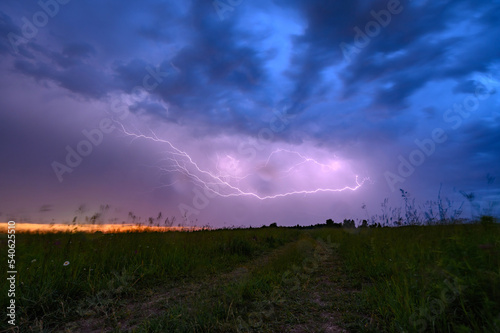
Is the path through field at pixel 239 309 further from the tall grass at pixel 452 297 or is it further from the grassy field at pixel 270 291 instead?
the tall grass at pixel 452 297

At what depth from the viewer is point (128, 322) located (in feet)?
9.98

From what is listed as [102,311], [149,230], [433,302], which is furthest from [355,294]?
[149,230]

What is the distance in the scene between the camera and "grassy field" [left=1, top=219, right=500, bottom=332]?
7.98 feet

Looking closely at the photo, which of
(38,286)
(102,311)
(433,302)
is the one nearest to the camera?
(433,302)

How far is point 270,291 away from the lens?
3.85 m

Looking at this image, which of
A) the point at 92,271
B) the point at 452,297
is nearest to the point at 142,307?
the point at 92,271

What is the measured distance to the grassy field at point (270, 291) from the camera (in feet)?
7.98

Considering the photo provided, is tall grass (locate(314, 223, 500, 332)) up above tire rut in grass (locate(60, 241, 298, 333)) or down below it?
above

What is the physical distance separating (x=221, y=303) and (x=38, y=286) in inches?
107

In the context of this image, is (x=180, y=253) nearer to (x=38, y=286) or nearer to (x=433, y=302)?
(x=38, y=286)

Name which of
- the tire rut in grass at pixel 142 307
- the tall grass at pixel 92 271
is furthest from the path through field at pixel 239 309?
the tall grass at pixel 92 271

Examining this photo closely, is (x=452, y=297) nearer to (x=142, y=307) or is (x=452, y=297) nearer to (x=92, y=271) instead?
(x=142, y=307)

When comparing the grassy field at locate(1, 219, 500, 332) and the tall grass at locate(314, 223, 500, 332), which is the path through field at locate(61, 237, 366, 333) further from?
the tall grass at locate(314, 223, 500, 332)

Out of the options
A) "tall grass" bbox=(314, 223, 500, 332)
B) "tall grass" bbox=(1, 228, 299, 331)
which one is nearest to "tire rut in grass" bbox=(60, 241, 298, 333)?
"tall grass" bbox=(1, 228, 299, 331)
